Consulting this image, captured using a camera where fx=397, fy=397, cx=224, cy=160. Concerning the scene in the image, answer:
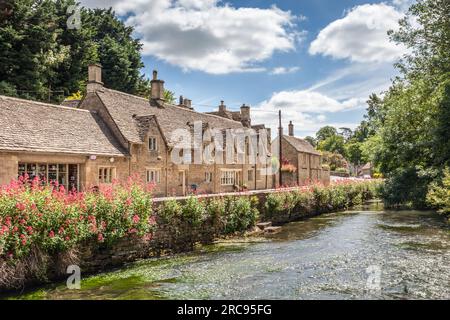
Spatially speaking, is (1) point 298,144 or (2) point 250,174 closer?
(2) point 250,174

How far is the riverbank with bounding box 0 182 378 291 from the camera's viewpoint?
11.7 metres

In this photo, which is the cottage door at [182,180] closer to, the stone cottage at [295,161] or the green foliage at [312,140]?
the stone cottage at [295,161]

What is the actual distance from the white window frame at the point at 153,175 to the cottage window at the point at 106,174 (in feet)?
9.62

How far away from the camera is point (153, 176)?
1085 inches

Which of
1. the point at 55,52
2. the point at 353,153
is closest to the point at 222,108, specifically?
the point at 55,52

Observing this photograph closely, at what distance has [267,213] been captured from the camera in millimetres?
26250

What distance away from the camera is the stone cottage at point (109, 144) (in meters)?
20.1

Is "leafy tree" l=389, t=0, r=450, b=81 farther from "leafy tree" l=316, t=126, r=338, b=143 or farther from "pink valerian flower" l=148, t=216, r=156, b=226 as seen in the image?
"leafy tree" l=316, t=126, r=338, b=143

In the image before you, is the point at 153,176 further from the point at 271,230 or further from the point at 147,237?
the point at 147,237

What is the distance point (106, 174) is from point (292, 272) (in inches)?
587

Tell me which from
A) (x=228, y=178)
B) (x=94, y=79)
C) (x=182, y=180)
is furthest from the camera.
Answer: (x=228, y=178)

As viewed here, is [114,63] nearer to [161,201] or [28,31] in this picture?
[28,31]
